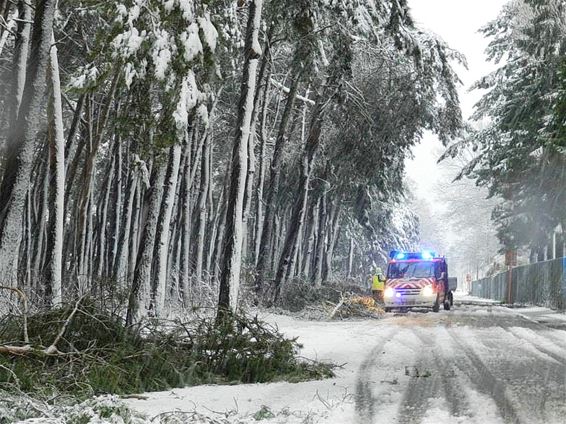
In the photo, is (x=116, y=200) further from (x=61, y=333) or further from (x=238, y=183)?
(x=61, y=333)

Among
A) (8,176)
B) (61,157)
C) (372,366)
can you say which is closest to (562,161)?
(372,366)

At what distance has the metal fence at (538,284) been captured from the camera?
78.2 feet

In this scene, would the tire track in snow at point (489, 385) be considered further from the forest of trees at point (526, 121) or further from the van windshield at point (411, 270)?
the van windshield at point (411, 270)

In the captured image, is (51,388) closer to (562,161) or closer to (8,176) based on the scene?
(8,176)

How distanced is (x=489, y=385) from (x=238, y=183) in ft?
19.5

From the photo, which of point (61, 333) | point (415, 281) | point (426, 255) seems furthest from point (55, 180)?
point (426, 255)

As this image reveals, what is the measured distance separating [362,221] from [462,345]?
2031cm

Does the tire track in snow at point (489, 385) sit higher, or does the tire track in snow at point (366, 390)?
the tire track in snow at point (489, 385)

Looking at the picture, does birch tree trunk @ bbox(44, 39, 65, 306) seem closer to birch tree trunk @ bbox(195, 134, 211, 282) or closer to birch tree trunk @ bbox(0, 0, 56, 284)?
birch tree trunk @ bbox(0, 0, 56, 284)

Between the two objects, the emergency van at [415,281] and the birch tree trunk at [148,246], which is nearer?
the birch tree trunk at [148,246]

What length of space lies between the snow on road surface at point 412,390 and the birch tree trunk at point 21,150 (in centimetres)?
289

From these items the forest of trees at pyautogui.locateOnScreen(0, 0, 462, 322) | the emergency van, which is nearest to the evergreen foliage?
the forest of trees at pyautogui.locateOnScreen(0, 0, 462, 322)

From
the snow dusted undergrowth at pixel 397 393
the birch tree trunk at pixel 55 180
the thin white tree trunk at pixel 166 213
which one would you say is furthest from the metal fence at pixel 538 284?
the birch tree trunk at pixel 55 180

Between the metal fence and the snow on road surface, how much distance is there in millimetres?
12875
